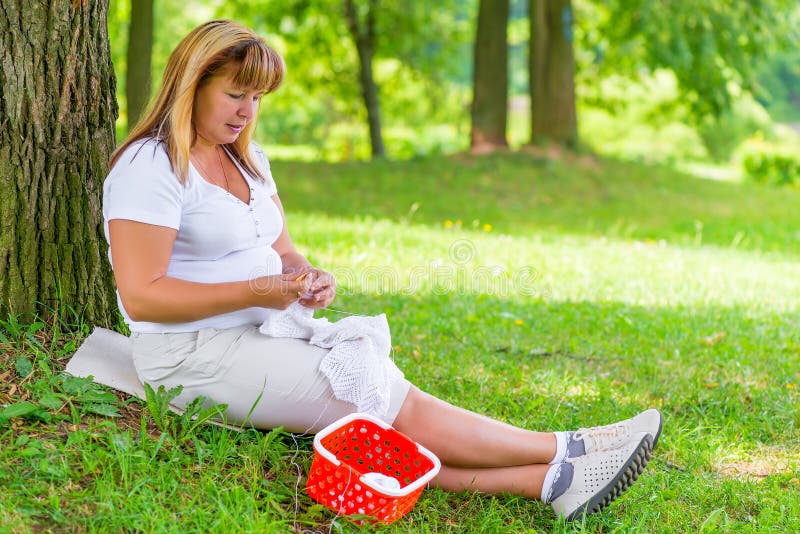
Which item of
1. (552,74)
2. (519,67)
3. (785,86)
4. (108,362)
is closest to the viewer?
(108,362)

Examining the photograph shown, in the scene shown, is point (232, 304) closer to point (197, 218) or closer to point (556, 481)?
point (197, 218)

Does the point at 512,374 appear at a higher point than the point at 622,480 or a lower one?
lower

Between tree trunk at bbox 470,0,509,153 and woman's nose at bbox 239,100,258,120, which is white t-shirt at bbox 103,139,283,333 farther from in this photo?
tree trunk at bbox 470,0,509,153

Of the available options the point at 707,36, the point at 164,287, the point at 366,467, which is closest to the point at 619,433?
the point at 366,467

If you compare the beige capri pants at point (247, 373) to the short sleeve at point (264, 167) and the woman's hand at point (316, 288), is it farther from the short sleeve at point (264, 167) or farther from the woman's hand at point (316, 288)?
the short sleeve at point (264, 167)

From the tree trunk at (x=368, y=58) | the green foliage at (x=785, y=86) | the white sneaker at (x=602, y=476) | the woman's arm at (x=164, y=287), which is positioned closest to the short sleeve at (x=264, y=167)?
the woman's arm at (x=164, y=287)

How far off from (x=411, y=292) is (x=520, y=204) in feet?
15.0

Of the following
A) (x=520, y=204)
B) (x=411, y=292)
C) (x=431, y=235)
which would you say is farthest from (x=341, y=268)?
(x=520, y=204)

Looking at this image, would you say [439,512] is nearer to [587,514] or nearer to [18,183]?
[587,514]

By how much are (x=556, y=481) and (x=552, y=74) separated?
948cm

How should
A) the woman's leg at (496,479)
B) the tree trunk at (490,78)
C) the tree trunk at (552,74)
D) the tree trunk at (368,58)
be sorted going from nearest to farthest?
the woman's leg at (496,479)
the tree trunk at (490,78)
the tree trunk at (552,74)
the tree trunk at (368,58)

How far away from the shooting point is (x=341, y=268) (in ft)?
19.4

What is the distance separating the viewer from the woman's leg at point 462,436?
2.87 m

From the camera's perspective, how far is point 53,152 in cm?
320
